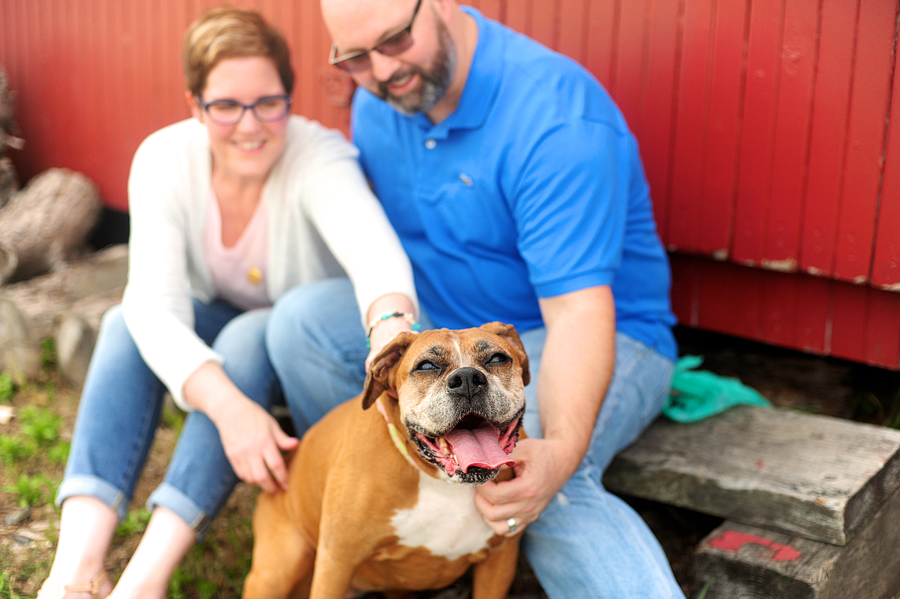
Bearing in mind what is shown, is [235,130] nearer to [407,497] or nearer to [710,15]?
[407,497]

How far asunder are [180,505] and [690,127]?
2267mm

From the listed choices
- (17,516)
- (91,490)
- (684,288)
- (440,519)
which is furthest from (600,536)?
(17,516)

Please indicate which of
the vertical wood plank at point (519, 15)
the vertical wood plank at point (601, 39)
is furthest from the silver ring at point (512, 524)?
the vertical wood plank at point (519, 15)

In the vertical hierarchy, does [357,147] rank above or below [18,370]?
above

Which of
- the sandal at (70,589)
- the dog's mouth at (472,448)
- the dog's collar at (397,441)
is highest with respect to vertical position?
the dog's mouth at (472,448)

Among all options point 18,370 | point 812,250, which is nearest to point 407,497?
point 812,250

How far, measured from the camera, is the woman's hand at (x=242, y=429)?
2322mm

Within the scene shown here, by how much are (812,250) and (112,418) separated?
248 centimetres

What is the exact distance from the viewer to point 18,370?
166 inches

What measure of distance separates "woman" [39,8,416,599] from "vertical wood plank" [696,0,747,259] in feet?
4.35

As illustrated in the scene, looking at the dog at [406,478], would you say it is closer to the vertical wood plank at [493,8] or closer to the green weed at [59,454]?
the green weed at [59,454]

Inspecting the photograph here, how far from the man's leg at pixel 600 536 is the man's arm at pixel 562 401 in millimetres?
146

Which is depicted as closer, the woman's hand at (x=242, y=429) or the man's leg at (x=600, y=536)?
the man's leg at (x=600, y=536)

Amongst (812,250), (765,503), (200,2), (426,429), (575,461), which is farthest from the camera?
Result: (200,2)
